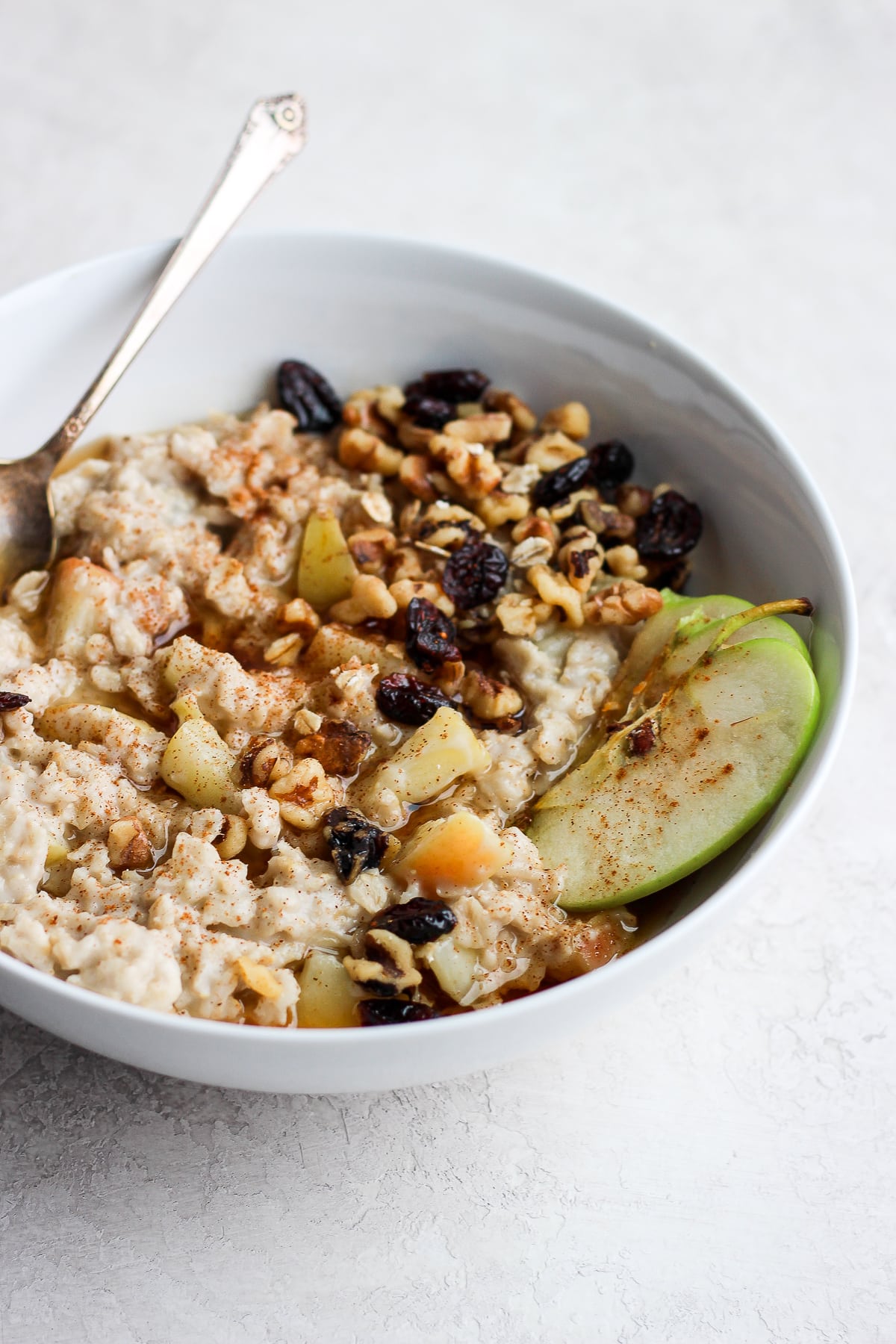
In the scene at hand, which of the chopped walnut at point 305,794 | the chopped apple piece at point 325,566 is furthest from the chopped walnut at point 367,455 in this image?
the chopped walnut at point 305,794

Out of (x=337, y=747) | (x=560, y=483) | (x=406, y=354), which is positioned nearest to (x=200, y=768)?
(x=337, y=747)

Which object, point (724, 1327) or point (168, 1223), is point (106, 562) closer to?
point (168, 1223)

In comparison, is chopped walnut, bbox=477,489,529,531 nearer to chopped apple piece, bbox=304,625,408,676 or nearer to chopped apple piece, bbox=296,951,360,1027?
chopped apple piece, bbox=304,625,408,676

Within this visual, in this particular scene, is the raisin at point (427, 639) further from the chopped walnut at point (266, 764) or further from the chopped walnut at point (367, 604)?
the chopped walnut at point (266, 764)

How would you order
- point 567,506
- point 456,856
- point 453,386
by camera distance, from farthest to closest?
point 453,386
point 567,506
point 456,856

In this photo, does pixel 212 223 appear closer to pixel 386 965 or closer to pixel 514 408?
pixel 514 408

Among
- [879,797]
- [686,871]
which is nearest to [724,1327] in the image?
[686,871]
